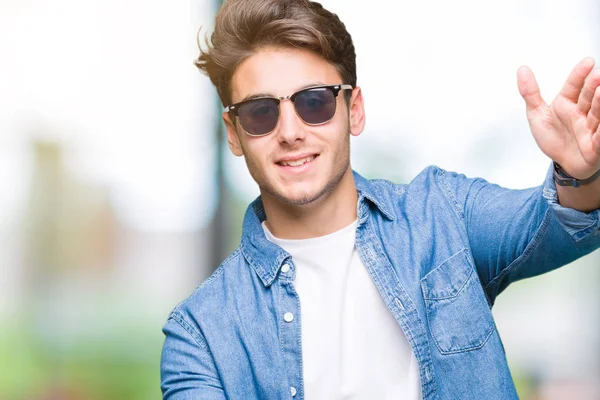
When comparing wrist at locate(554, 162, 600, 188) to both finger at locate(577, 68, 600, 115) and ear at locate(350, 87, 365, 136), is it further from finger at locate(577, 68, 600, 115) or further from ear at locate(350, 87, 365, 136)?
ear at locate(350, 87, 365, 136)

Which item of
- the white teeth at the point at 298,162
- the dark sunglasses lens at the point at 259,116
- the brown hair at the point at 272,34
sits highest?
the brown hair at the point at 272,34

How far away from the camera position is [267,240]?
2.12m

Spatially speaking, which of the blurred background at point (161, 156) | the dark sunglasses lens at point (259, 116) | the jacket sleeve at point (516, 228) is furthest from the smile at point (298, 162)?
the blurred background at point (161, 156)

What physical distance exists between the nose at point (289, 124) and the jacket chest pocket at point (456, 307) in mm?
508

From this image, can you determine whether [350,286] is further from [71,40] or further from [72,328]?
[71,40]

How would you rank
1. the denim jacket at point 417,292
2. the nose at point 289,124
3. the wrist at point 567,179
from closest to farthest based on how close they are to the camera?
the wrist at point 567,179, the denim jacket at point 417,292, the nose at point 289,124

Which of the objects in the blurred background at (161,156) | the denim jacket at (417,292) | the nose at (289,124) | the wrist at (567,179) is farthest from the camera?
the blurred background at (161,156)

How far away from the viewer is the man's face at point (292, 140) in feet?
6.70

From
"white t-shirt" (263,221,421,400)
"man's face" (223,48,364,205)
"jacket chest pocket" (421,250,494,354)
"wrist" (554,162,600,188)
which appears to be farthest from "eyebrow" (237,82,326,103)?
"wrist" (554,162,600,188)

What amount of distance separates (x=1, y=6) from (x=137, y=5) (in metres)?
0.69

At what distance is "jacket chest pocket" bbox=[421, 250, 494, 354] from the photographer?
1913mm

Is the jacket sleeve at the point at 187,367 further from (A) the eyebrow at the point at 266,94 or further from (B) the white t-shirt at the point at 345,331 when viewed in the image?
(A) the eyebrow at the point at 266,94

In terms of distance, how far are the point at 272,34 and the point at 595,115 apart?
954 mm

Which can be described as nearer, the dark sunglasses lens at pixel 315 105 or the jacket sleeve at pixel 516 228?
the jacket sleeve at pixel 516 228
